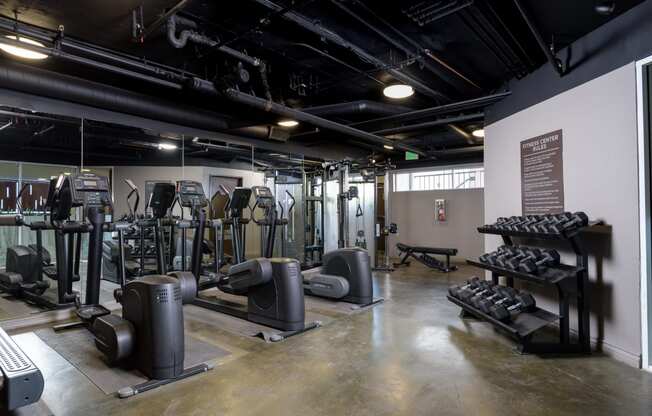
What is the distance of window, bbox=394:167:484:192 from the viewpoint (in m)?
8.92

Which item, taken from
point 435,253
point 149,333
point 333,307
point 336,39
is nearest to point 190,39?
point 336,39

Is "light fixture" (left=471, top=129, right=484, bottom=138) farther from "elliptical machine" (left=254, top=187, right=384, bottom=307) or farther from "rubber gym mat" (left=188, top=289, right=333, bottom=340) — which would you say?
"rubber gym mat" (left=188, top=289, right=333, bottom=340)

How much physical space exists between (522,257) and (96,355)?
411 cm

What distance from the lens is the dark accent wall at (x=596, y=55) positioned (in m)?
2.93

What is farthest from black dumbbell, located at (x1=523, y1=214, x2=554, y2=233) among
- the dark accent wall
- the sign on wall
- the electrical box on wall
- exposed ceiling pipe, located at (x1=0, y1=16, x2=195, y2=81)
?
the electrical box on wall

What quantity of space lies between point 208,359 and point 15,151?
149 inches

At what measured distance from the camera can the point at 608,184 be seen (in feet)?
10.6

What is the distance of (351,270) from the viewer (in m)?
5.10

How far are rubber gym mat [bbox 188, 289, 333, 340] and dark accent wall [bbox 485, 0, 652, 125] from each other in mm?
3633

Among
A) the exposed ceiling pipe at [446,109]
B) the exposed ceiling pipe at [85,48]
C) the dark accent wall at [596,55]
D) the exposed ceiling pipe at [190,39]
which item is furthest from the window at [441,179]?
the exposed ceiling pipe at [85,48]

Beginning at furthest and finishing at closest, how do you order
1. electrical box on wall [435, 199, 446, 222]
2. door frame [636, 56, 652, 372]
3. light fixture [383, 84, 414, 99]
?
electrical box on wall [435, 199, 446, 222]
light fixture [383, 84, 414, 99]
door frame [636, 56, 652, 372]

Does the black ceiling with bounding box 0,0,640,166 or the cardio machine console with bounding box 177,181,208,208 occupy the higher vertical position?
the black ceiling with bounding box 0,0,640,166

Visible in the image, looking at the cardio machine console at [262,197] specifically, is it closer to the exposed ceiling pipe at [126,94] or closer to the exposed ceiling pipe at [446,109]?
the exposed ceiling pipe at [126,94]

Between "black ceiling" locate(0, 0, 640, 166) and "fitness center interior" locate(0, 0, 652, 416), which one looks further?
"black ceiling" locate(0, 0, 640, 166)
